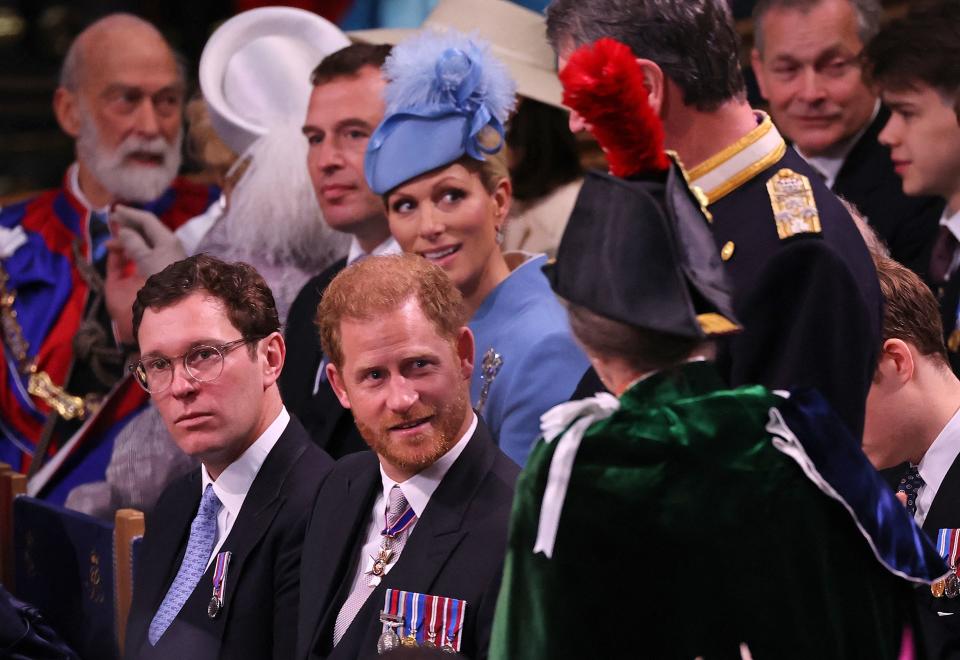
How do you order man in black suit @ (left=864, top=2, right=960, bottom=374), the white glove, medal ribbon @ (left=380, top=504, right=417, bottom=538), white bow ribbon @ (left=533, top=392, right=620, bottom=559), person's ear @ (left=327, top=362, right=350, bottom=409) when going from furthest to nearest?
the white glove, man in black suit @ (left=864, top=2, right=960, bottom=374), person's ear @ (left=327, top=362, right=350, bottom=409), medal ribbon @ (left=380, top=504, right=417, bottom=538), white bow ribbon @ (left=533, top=392, right=620, bottom=559)

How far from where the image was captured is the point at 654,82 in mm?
2166

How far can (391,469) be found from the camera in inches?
95.2

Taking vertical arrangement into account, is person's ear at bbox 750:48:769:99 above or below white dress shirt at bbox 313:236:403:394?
above

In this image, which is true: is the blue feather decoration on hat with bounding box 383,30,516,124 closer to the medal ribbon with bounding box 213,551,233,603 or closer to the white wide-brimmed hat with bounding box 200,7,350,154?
the medal ribbon with bounding box 213,551,233,603

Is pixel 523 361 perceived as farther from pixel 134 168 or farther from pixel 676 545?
pixel 134 168

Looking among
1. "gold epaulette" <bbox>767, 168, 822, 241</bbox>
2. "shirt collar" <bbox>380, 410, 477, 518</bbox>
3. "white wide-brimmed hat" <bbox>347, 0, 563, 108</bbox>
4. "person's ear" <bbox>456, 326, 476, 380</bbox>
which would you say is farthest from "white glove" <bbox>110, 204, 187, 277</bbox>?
"gold epaulette" <bbox>767, 168, 822, 241</bbox>

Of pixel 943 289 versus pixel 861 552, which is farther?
pixel 943 289

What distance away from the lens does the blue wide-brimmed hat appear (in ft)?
10.6

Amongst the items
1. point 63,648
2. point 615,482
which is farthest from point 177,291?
point 615,482

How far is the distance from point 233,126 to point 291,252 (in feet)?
1.77

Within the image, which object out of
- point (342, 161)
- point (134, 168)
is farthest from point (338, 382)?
point (134, 168)

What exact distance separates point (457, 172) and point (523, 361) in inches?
20.0

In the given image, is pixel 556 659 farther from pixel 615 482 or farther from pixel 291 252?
pixel 291 252

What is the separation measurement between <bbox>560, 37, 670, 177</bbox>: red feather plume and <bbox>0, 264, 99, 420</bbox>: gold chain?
11.1 ft
